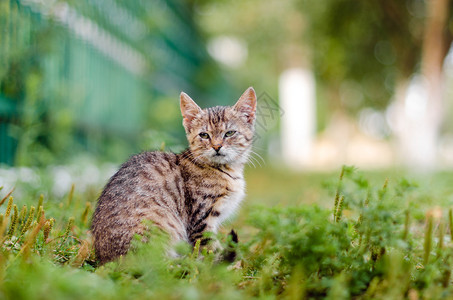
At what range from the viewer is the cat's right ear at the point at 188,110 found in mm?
3647

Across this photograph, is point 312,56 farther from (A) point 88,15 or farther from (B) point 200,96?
(A) point 88,15

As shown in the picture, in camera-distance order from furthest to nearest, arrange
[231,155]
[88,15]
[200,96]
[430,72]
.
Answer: [200,96] < [430,72] < [88,15] < [231,155]

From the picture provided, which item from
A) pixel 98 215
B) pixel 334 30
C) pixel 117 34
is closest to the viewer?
pixel 98 215

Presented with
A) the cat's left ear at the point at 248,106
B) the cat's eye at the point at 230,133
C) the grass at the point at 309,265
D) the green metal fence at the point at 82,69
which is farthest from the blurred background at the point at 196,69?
the grass at the point at 309,265

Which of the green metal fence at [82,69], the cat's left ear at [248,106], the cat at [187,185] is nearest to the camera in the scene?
the cat at [187,185]

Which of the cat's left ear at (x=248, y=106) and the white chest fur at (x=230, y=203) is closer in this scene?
the white chest fur at (x=230, y=203)

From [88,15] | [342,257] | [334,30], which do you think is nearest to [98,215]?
[342,257]

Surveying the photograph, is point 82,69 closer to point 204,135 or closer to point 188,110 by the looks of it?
point 188,110

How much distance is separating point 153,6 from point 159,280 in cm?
789

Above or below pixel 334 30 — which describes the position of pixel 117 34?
below

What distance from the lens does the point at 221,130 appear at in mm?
3654

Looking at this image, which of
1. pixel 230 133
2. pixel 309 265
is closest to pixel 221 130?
pixel 230 133

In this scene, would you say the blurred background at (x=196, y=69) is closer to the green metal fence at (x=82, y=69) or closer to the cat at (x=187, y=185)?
the green metal fence at (x=82, y=69)

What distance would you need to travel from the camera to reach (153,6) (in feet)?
28.9
